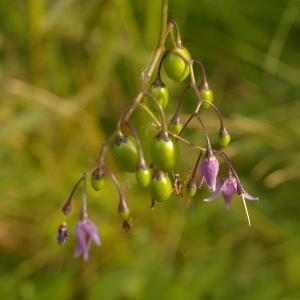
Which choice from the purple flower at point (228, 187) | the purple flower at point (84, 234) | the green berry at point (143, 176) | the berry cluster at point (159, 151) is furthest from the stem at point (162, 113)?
the purple flower at point (84, 234)

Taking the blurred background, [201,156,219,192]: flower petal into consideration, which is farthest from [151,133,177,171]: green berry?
the blurred background

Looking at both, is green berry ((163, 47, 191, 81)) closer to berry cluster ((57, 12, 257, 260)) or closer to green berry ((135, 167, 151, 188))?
berry cluster ((57, 12, 257, 260))

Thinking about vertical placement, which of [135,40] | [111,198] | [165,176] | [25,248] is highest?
[165,176]

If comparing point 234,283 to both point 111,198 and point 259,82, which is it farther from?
point 259,82

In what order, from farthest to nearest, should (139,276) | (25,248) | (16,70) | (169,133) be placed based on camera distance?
(16,70), (25,248), (139,276), (169,133)

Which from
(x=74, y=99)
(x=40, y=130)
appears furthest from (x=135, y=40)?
(x=40, y=130)

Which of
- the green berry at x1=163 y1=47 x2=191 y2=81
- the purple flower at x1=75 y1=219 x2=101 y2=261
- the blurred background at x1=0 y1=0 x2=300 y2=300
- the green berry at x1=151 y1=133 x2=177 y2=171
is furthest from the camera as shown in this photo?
the blurred background at x1=0 y1=0 x2=300 y2=300
